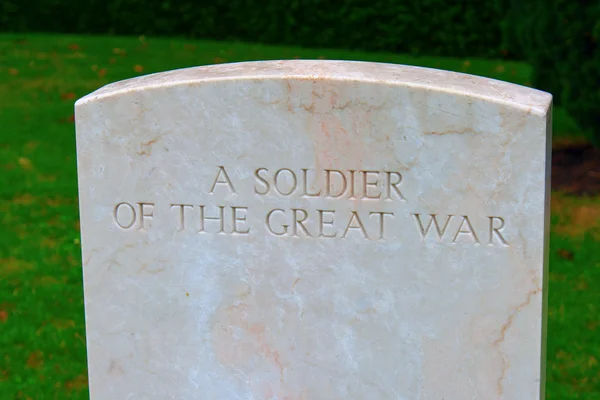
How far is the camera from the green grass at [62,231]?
4.42 m

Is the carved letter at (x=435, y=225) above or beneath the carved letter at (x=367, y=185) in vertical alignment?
beneath

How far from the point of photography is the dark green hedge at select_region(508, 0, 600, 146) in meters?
6.12

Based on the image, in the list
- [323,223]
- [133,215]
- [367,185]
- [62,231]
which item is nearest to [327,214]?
[323,223]

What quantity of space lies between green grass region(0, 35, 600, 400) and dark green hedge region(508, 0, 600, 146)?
0.61m

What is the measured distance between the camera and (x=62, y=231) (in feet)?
19.4

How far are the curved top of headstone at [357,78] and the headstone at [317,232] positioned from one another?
11 mm

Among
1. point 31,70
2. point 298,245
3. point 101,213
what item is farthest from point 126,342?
point 31,70

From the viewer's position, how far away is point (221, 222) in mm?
2791

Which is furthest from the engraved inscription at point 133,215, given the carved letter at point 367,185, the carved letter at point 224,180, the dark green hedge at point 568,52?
the dark green hedge at point 568,52

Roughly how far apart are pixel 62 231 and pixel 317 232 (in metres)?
3.50

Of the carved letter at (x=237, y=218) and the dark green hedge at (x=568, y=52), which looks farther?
the dark green hedge at (x=568, y=52)

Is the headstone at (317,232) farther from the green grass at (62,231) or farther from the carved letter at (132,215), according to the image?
the green grass at (62,231)

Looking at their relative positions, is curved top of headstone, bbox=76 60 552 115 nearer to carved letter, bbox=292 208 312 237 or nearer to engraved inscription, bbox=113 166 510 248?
engraved inscription, bbox=113 166 510 248

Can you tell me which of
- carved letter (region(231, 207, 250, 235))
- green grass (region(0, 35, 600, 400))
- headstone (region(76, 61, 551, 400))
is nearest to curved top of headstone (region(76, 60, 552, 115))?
headstone (region(76, 61, 551, 400))
